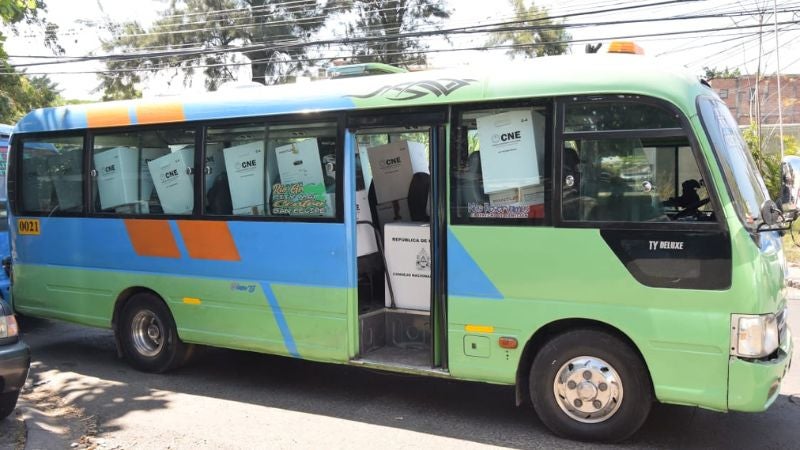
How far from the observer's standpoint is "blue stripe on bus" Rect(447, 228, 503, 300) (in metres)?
4.86

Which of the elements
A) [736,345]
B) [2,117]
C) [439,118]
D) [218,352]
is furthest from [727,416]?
[2,117]

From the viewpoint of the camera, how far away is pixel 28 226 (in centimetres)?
747

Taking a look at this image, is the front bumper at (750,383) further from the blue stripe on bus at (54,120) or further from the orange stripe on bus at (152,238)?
the blue stripe on bus at (54,120)

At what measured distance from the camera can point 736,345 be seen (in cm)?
409

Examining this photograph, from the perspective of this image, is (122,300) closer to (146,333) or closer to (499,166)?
(146,333)

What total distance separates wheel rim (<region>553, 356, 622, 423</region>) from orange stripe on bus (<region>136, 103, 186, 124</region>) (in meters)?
4.19

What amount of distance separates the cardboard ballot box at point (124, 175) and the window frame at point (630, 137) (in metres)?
3.93

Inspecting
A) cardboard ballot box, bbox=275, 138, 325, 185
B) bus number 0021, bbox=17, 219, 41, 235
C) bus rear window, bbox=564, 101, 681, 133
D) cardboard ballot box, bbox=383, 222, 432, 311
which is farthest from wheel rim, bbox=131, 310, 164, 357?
bus rear window, bbox=564, 101, 681, 133

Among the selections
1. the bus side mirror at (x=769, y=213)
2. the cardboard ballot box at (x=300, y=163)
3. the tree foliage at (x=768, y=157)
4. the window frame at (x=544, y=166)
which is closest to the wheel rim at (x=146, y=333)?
the cardboard ballot box at (x=300, y=163)

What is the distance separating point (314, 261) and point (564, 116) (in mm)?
2361

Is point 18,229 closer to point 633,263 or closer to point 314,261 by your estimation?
point 314,261

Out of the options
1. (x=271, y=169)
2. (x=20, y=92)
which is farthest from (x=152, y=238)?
(x=20, y=92)

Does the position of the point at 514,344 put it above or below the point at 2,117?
below

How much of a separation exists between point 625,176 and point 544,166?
1.81 ft
